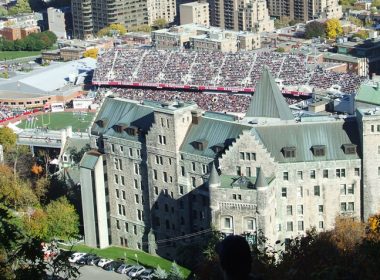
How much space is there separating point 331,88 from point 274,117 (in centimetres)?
5094

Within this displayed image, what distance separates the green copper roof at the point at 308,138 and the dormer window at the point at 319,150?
17 cm

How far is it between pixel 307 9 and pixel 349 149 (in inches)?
5363

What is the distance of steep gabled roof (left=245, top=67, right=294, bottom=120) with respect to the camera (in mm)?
65438

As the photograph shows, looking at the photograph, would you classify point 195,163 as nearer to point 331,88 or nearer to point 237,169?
point 237,169

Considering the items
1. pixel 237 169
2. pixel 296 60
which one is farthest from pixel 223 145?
pixel 296 60

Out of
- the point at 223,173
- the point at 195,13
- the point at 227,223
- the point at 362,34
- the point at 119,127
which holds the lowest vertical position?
the point at 227,223

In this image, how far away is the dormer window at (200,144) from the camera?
63438mm

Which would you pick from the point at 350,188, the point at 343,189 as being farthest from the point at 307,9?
the point at 343,189

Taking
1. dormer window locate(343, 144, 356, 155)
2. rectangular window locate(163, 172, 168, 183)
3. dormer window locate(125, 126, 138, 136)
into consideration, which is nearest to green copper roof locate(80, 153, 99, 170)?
dormer window locate(125, 126, 138, 136)

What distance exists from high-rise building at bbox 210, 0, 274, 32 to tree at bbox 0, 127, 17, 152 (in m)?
96.1

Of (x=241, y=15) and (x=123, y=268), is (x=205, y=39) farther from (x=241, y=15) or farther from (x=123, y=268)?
(x=123, y=268)

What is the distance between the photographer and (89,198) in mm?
70688

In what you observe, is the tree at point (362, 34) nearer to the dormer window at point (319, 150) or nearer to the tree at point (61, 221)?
the tree at point (61, 221)

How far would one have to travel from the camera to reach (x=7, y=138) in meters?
96.4
